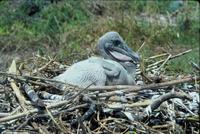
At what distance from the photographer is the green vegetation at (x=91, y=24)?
1020cm

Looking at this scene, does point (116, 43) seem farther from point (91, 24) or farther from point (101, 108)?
point (91, 24)

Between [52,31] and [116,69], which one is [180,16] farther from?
[116,69]

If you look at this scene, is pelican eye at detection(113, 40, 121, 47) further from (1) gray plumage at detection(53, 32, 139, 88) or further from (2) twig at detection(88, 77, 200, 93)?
(2) twig at detection(88, 77, 200, 93)

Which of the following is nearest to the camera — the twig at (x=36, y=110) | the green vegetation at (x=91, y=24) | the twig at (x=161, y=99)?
the twig at (x=36, y=110)

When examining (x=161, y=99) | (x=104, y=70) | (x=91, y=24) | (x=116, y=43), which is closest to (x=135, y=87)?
(x=161, y=99)

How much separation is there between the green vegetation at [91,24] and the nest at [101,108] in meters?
4.39

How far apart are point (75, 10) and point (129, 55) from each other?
232 inches

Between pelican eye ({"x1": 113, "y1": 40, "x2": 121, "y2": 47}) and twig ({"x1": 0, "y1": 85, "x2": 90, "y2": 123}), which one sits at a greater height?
pelican eye ({"x1": 113, "y1": 40, "x2": 121, "y2": 47})

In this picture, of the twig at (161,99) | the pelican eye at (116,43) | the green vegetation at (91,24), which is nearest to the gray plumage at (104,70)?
the pelican eye at (116,43)

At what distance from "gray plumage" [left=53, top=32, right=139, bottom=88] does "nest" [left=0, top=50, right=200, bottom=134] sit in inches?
6.4

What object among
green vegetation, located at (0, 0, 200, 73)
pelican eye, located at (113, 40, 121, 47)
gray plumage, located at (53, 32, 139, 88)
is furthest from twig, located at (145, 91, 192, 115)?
green vegetation, located at (0, 0, 200, 73)

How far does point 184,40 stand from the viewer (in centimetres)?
1079

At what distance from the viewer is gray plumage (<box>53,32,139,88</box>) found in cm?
507

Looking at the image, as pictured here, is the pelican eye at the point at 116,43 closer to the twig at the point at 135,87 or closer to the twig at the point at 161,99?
the twig at the point at 135,87
